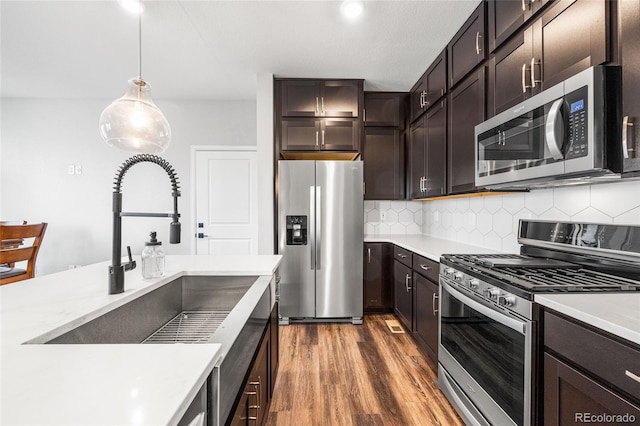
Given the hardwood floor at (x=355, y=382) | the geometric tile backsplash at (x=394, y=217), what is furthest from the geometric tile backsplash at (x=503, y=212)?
the hardwood floor at (x=355, y=382)

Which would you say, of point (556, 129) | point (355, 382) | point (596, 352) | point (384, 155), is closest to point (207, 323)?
point (355, 382)

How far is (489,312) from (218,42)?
2.77m

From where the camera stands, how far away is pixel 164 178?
3.98 meters

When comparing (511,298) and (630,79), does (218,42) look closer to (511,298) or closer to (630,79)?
(630,79)

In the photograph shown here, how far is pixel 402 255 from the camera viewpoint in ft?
9.60

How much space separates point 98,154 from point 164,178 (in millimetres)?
950

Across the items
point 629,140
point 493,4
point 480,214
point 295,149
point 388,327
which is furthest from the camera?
point 295,149

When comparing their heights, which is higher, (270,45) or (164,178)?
(270,45)

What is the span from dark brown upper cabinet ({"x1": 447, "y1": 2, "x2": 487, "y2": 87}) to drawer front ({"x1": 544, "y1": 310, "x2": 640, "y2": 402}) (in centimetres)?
172

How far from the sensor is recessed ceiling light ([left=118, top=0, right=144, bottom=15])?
2049 mm

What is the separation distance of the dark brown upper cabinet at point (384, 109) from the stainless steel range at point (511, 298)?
79.3 inches

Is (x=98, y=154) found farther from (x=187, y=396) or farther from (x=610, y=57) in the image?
(x=610, y=57)

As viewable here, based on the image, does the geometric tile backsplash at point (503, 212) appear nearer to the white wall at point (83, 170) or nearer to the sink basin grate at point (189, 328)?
the sink basin grate at point (189, 328)

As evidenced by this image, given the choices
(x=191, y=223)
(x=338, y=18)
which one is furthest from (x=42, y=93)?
(x=338, y=18)
